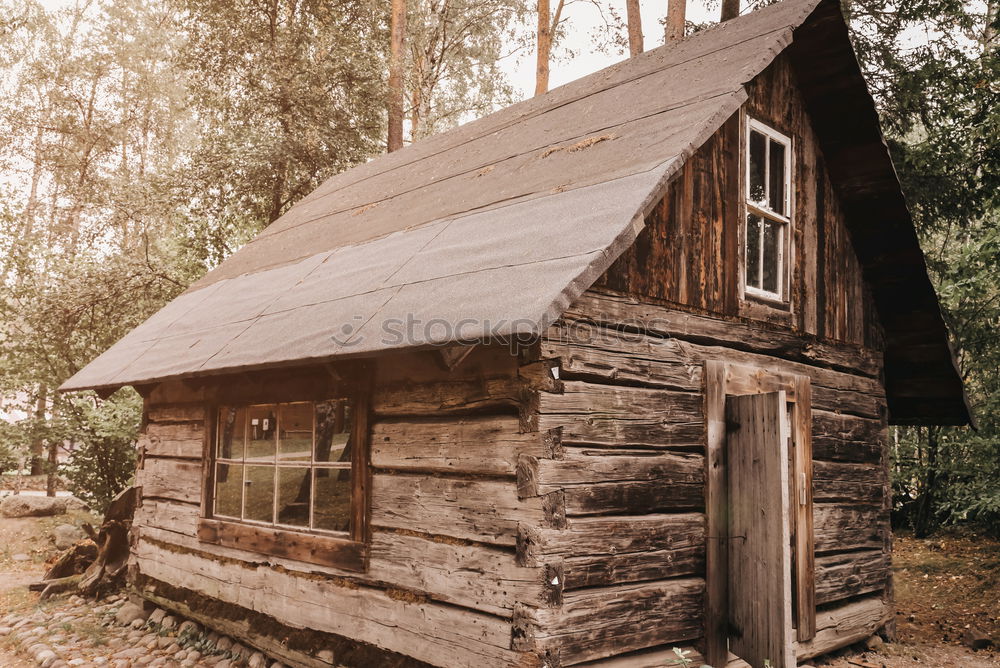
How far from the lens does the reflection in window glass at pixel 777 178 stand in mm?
7152

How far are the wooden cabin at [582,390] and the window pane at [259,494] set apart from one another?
0.11 feet

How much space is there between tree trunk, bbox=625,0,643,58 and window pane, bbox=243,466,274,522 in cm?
1141

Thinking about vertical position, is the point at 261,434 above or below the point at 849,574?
above

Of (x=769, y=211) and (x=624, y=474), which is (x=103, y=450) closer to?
(x=624, y=474)

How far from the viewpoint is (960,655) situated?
7.55 m

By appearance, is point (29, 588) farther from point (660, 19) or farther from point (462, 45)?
point (462, 45)

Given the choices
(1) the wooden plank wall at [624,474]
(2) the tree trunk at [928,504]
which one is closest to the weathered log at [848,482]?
(1) the wooden plank wall at [624,474]

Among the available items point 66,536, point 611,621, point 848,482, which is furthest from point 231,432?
point 66,536

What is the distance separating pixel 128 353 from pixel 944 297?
10.8 m

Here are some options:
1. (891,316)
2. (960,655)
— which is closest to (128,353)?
(891,316)

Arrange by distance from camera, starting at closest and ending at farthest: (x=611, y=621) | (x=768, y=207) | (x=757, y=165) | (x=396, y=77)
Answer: (x=611, y=621), (x=768, y=207), (x=757, y=165), (x=396, y=77)

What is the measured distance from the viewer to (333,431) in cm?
637

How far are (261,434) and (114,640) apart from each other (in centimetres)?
289

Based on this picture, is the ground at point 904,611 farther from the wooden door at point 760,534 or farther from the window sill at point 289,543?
the wooden door at point 760,534
